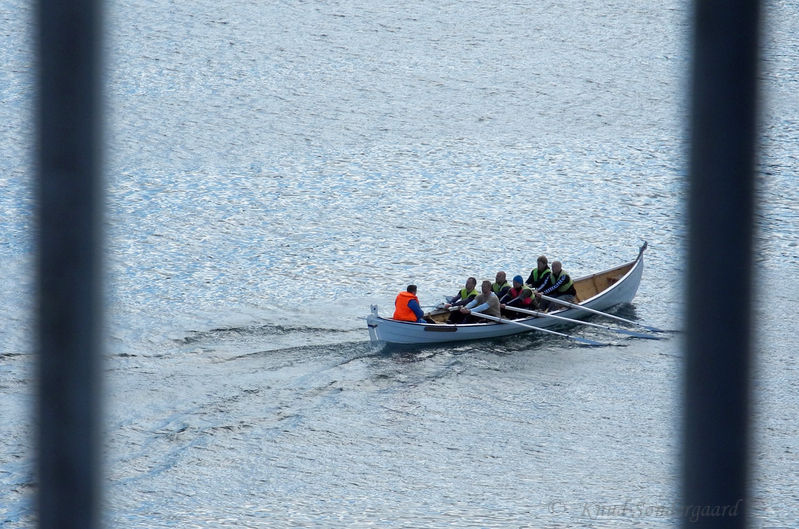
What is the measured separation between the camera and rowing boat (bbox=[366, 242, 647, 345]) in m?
16.5

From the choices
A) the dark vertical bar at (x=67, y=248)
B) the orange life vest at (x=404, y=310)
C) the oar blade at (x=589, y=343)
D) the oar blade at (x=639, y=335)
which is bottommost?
the oar blade at (x=589, y=343)

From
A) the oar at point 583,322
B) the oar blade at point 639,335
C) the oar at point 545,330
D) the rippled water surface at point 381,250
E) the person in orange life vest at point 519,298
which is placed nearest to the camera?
the rippled water surface at point 381,250

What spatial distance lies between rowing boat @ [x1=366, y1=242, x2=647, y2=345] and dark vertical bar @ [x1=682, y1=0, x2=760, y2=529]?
14137 millimetres

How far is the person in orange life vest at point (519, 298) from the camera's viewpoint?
17688 mm

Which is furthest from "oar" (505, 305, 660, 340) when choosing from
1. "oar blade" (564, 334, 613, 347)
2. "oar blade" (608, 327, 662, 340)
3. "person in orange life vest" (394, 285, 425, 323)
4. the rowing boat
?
"person in orange life vest" (394, 285, 425, 323)

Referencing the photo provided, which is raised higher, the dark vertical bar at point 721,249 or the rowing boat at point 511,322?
the dark vertical bar at point 721,249

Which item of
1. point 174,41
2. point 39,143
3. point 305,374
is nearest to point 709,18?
point 39,143

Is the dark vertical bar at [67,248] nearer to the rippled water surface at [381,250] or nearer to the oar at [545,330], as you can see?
the rippled water surface at [381,250]

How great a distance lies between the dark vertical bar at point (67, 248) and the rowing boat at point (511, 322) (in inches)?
558

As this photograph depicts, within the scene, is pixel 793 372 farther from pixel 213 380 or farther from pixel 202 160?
pixel 202 160

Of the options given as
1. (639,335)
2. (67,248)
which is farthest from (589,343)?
(67,248)

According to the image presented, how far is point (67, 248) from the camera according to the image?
6.87 ft

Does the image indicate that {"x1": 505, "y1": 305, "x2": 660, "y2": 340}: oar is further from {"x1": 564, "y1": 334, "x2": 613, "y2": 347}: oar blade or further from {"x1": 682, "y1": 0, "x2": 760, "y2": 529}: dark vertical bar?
{"x1": 682, "y1": 0, "x2": 760, "y2": 529}: dark vertical bar

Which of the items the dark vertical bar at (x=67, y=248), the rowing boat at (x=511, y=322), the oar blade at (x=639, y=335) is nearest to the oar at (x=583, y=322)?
the oar blade at (x=639, y=335)
